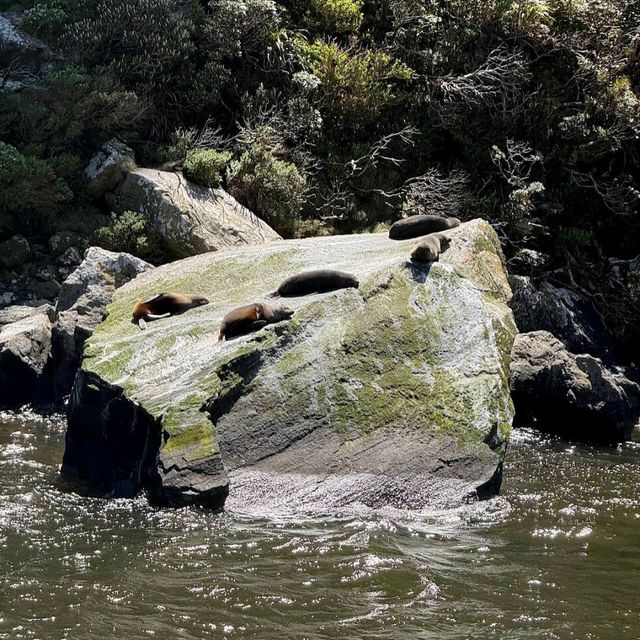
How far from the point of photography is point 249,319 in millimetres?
9492

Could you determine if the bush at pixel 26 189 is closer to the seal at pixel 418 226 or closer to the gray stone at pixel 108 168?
the gray stone at pixel 108 168

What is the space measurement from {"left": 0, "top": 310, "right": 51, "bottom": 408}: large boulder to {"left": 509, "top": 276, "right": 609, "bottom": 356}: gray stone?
25.6 ft

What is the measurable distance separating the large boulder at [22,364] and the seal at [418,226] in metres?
5.27

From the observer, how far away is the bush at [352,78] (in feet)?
60.5

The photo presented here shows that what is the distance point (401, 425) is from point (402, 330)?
122 cm

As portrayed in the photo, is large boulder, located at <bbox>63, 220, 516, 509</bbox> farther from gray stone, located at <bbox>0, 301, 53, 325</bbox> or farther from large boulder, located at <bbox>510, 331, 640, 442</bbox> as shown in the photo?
gray stone, located at <bbox>0, 301, 53, 325</bbox>

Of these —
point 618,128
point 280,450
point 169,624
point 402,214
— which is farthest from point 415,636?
point 618,128

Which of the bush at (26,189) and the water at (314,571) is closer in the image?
the water at (314,571)

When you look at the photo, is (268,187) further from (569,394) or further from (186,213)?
(569,394)

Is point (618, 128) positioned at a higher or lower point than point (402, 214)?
higher

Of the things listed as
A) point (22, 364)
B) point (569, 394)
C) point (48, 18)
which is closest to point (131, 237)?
point (22, 364)

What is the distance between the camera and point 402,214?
57.2 ft

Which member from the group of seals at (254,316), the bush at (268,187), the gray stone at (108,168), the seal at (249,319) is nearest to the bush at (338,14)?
the bush at (268,187)

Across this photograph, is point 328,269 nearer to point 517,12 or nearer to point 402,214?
point 402,214
